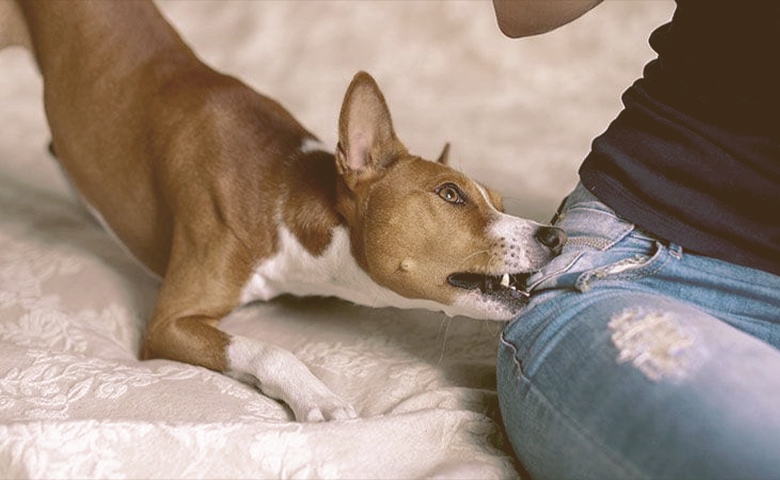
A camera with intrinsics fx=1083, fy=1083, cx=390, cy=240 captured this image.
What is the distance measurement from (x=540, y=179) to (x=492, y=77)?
1.79 feet

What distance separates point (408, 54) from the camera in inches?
124

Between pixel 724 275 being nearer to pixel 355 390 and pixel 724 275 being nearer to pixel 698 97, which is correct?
pixel 698 97

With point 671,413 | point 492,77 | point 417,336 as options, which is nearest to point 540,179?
point 492,77

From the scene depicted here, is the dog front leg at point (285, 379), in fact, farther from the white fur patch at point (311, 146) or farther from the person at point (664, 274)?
the white fur patch at point (311, 146)

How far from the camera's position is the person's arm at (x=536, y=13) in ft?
4.84

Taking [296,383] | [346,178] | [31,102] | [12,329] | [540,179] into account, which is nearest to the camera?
[296,383]

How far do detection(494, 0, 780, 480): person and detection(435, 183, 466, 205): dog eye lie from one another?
0.22m

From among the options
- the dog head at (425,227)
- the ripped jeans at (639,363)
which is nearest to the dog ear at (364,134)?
the dog head at (425,227)

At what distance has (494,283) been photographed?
167 cm

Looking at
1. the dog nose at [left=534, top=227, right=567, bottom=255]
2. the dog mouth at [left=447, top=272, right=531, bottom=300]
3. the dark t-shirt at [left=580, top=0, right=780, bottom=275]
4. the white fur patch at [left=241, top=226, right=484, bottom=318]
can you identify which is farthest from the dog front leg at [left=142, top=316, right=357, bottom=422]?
the dark t-shirt at [left=580, top=0, right=780, bottom=275]

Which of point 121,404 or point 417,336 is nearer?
point 121,404

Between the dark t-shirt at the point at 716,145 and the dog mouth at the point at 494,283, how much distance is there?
0.75ft

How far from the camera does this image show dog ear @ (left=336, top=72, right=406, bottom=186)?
177cm

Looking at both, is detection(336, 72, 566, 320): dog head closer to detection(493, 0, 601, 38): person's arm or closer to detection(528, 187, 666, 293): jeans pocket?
detection(528, 187, 666, 293): jeans pocket
